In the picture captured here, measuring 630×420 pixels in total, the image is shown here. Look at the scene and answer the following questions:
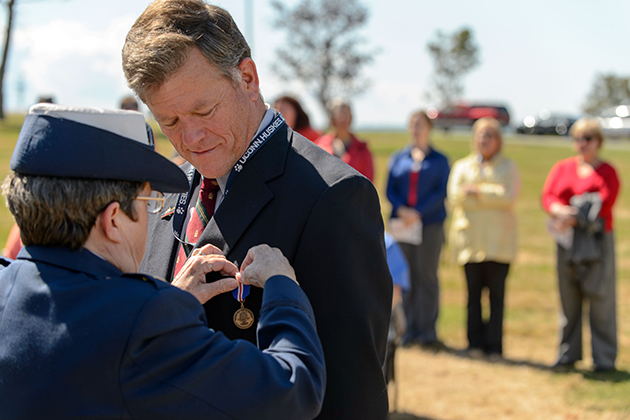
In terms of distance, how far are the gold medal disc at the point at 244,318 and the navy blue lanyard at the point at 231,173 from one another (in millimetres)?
319

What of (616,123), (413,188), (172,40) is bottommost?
(616,123)

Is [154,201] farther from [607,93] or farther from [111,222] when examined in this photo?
[607,93]

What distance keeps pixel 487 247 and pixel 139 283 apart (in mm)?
5287

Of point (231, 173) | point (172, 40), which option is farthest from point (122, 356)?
point (172, 40)

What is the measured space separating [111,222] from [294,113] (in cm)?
468

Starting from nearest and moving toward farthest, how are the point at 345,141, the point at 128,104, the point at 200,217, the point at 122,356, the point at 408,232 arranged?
the point at 122,356 < the point at 200,217 < the point at 128,104 < the point at 408,232 < the point at 345,141

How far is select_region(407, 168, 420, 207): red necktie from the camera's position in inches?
270

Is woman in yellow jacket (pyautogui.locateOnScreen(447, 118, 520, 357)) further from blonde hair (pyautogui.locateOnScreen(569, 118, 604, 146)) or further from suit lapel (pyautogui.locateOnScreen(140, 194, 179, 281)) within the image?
suit lapel (pyautogui.locateOnScreen(140, 194, 179, 281))

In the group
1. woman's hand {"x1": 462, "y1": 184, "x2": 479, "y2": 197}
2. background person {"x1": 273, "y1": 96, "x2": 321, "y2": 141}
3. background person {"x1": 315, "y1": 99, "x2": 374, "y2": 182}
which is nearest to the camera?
→ background person {"x1": 273, "y1": 96, "x2": 321, "y2": 141}

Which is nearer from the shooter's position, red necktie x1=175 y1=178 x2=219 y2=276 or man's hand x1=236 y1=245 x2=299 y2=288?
man's hand x1=236 y1=245 x2=299 y2=288

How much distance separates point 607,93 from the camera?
155ft

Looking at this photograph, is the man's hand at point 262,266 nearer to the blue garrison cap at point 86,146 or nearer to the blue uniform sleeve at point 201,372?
the blue uniform sleeve at point 201,372

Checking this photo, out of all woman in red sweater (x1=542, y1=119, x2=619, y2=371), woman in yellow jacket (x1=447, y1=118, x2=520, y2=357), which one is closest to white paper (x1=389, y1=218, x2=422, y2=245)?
woman in yellow jacket (x1=447, y1=118, x2=520, y2=357)

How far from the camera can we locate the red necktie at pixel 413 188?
270 inches
